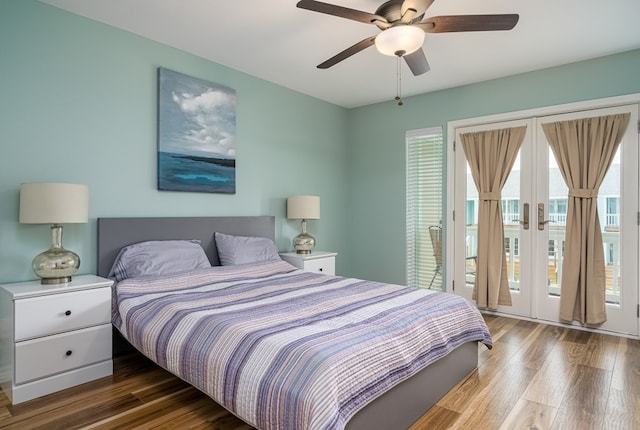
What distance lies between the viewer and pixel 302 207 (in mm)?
4090

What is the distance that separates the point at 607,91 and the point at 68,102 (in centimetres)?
447

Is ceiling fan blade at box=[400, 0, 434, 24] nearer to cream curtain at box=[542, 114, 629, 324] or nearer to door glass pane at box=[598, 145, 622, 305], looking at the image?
cream curtain at box=[542, 114, 629, 324]

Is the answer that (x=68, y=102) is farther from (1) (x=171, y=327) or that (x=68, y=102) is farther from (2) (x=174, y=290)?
(1) (x=171, y=327)

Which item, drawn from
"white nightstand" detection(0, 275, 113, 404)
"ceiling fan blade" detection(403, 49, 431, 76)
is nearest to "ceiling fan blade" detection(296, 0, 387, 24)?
"ceiling fan blade" detection(403, 49, 431, 76)

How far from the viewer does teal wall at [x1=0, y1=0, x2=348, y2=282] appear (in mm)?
2459

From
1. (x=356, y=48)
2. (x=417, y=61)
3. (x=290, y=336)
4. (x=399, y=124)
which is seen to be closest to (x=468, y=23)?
(x=417, y=61)

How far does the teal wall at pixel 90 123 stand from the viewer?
246cm

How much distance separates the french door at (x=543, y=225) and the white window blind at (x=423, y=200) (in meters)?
0.23

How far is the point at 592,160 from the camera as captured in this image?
3.39m

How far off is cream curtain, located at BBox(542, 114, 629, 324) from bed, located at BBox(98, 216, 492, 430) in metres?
1.51

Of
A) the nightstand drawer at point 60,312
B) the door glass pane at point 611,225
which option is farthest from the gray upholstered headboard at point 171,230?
the door glass pane at point 611,225

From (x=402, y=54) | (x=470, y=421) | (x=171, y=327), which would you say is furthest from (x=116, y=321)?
(x=402, y=54)

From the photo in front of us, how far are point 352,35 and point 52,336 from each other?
2.95m

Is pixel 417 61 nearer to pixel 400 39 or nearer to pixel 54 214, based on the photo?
pixel 400 39
